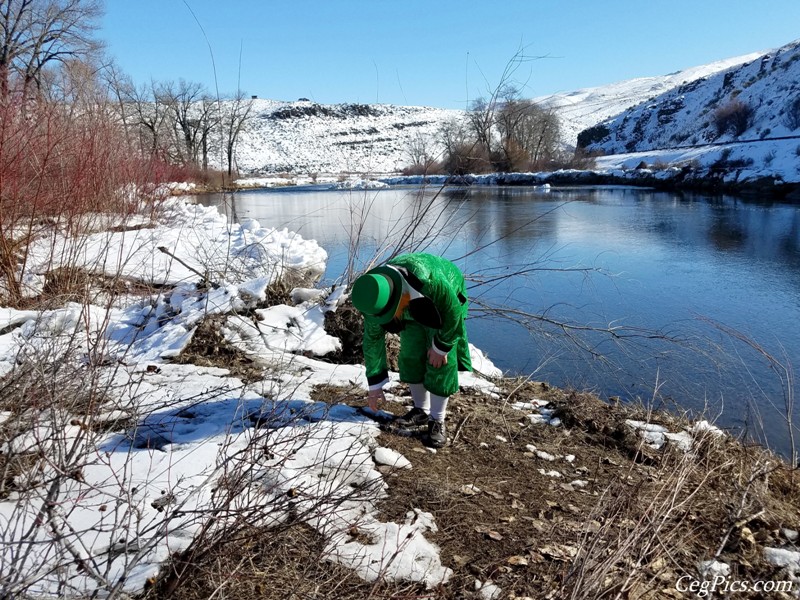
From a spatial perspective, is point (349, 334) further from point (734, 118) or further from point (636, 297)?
point (734, 118)

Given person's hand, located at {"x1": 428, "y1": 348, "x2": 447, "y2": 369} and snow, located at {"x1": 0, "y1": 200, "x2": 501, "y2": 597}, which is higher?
person's hand, located at {"x1": 428, "y1": 348, "x2": 447, "y2": 369}

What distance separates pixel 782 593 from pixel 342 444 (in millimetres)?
2020

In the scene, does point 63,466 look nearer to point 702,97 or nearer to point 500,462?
point 500,462

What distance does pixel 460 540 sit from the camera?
7.57ft

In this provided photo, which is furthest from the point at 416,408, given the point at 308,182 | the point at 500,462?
the point at 308,182

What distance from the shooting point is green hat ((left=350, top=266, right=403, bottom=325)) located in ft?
8.86

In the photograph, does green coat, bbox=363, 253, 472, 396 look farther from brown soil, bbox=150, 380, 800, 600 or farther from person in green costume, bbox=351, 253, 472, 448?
brown soil, bbox=150, 380, 800, 600

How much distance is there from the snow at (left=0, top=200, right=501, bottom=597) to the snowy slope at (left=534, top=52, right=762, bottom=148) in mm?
69646

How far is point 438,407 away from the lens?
320 cm

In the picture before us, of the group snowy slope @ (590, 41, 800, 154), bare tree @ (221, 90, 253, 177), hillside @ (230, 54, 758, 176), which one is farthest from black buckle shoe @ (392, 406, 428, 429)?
hillside @ (230, 54, 758, 176)

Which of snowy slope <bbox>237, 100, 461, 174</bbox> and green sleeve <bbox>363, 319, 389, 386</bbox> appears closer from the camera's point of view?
green sleeve <bbox>363, 319, 389, 386</bbox>

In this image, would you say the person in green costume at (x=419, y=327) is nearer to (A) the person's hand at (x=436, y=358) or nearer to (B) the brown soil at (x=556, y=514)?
(A) the person's hand at (x=436, y=358)

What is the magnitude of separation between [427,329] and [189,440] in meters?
1.36

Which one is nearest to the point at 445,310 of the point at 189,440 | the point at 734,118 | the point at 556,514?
the point at 556,514
